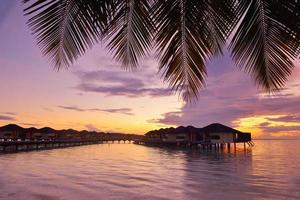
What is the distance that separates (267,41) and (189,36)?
0.71m

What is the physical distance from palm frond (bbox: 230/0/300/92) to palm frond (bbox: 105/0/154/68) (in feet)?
2.82

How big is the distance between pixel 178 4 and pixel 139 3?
40 cm

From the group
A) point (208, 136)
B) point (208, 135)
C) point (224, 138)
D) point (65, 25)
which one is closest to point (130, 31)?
point (65, 25)

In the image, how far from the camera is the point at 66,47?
3.42 metres

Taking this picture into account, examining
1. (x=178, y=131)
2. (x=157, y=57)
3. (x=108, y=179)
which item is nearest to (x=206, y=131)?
(x=178, y=131)

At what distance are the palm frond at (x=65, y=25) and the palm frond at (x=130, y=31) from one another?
0.48 feet

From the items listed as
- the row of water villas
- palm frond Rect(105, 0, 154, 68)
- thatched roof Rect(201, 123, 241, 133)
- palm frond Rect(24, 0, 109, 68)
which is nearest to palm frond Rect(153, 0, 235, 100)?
palm frond Rect(105, 0, 154, 68)

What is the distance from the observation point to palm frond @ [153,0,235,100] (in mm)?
3229

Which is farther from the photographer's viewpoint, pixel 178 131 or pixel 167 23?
pixel 178 131

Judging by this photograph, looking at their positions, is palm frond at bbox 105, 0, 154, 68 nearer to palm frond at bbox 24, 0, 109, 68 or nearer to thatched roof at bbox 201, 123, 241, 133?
palm frond at bbox 24, 0, 109, 68

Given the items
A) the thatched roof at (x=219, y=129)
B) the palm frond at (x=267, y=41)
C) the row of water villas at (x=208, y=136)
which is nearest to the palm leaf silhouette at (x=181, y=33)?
the palm frond at (x=267, y=41)

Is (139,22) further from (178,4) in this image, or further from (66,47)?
(66,47)

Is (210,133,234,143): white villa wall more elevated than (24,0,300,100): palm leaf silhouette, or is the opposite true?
(210,133,234,143): white villa wall

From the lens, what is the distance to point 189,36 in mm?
3365
